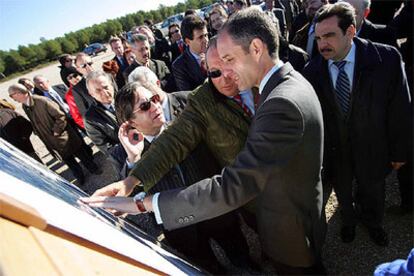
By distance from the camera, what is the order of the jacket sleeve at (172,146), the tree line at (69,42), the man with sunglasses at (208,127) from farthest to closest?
the tree line at (69,42)
the man with sunglasses at (208,127)
the jacket sleeve at (172,146)

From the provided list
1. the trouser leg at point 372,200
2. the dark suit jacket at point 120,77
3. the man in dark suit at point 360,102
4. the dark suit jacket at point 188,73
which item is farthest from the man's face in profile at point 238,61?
the dark suit jacket at point 120,77

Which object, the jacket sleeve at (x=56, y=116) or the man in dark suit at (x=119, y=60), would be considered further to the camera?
the man in dark suit at (x=119, y=60)

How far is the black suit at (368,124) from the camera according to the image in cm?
230

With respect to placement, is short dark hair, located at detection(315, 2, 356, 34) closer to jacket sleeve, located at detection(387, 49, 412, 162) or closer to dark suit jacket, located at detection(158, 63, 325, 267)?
jacket sleeve, located at detection(387, 49, 412, 162)

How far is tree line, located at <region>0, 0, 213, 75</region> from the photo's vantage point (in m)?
36.2

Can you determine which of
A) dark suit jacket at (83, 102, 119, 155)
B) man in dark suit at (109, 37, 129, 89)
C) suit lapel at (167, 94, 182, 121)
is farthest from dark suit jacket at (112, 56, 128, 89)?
suit lapel at (167, 94, 182, 121)

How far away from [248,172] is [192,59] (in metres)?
3.11

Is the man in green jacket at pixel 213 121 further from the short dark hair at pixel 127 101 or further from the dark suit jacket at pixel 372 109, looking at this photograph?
the dark suit jacket at pixel 372 109

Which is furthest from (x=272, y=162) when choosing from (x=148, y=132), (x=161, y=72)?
(x=161, y=72)

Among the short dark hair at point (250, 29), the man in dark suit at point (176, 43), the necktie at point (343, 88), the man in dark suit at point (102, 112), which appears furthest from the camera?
the man in dark suit at point (176, 43)

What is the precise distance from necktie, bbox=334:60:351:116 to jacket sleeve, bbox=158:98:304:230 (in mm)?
1310

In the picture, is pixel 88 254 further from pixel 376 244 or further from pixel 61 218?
pixel 376 244

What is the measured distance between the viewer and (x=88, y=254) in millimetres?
616

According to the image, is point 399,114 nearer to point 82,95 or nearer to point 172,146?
point 172,146
